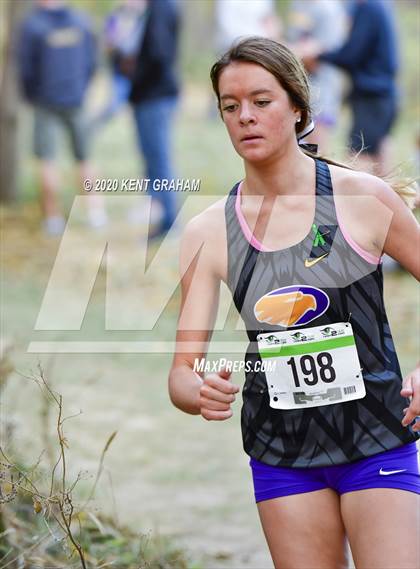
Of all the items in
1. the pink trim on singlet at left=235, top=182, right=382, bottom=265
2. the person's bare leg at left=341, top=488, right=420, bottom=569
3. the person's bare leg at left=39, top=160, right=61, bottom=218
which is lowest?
the person's bare leg at left=341, top=488, right=420, bottom=569

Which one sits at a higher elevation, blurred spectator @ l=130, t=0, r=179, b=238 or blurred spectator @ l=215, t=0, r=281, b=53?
blurred spectator @ l=215, t=0, r=281, b=53

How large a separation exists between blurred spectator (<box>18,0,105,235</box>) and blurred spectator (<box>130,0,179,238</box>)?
1000 millimetres

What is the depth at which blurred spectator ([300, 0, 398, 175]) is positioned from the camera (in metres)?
8.28

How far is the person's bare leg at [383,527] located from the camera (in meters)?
2.66

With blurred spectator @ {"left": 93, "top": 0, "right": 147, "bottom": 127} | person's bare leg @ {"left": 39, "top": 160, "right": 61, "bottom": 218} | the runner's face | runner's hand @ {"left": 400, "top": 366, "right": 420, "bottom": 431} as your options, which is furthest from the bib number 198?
Result: person's bare leg @ {"left": 39, "top": 160, "right": 61, "bottom": 218}

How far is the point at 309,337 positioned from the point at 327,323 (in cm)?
6

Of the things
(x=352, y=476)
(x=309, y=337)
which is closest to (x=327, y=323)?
(x=309, y=337)

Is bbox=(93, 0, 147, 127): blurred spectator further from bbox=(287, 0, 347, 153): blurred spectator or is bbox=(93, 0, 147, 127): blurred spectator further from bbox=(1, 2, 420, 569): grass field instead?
bbox=(1, 2, 420, 569): grass field

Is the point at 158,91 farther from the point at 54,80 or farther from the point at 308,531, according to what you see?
the point at 308,531

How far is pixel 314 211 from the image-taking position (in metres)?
2.88

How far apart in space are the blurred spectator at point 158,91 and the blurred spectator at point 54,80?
100cm

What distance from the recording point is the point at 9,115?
11.4 metres

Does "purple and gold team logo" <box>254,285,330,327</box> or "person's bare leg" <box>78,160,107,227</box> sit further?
"person's bare leg" <box>78,160,107,227</box>

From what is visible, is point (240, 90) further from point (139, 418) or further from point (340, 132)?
point (340, 132)
